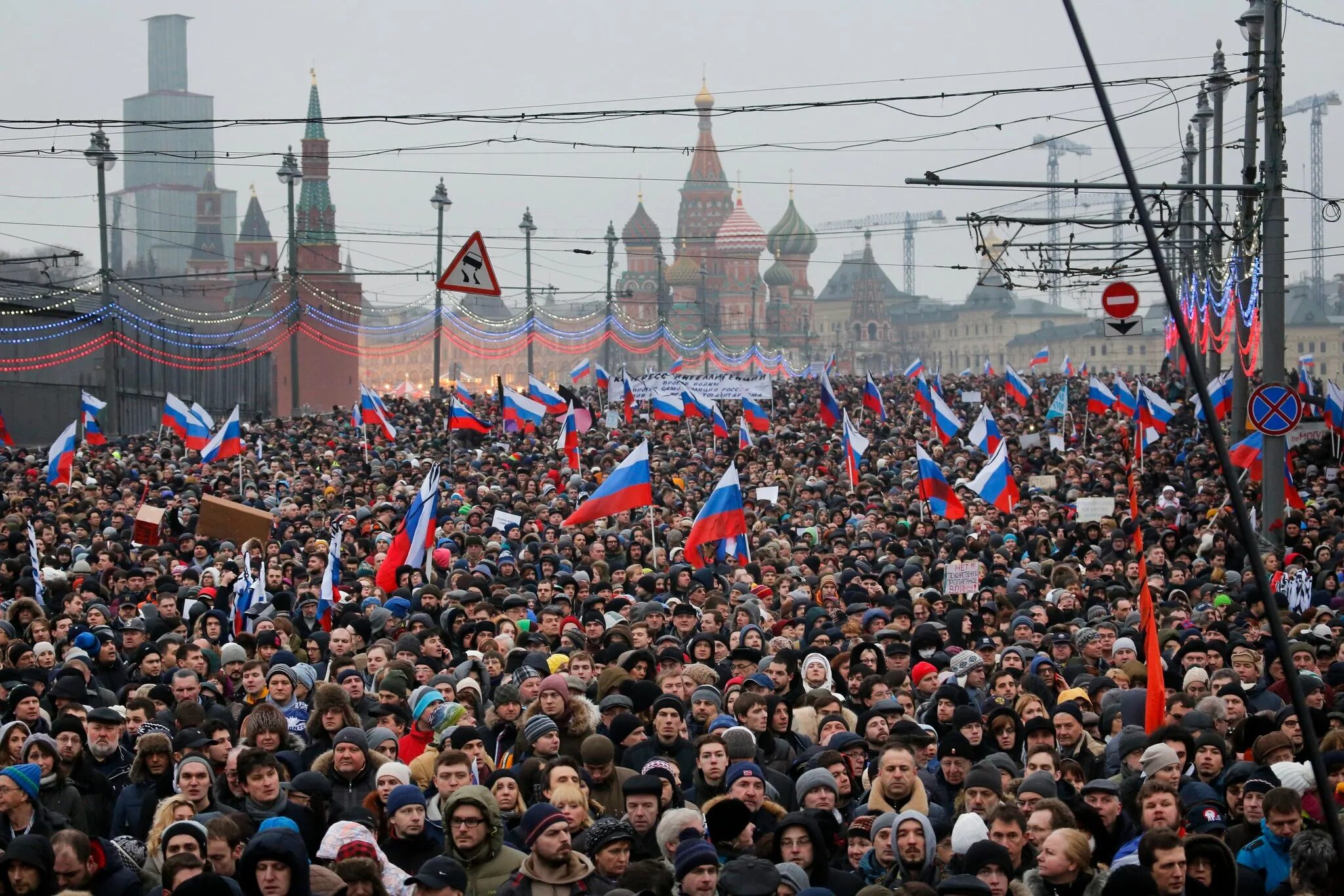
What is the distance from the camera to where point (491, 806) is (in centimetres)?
680

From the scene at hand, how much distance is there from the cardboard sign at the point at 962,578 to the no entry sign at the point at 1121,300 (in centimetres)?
608

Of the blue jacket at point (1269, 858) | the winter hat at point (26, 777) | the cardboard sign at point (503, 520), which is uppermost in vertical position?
the winter hat at point (26, 777)

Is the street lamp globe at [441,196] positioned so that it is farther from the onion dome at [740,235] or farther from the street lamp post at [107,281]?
the onion dome at [740,235]

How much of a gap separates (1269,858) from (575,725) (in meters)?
3.36

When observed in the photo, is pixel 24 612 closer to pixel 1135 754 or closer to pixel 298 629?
pixel 298 629

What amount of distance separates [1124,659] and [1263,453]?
755 centimetres

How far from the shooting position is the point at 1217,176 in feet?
97.0

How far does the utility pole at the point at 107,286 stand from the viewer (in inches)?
1304

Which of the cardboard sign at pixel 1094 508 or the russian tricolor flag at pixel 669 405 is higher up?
the russian tricolor flag at pixel 669 405

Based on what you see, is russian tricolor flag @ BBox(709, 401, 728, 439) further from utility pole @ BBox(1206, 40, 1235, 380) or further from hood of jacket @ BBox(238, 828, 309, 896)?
hood of jacket @ BBox(238, 828, 309, 896)

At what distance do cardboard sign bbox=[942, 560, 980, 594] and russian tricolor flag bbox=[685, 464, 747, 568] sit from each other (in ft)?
7.63

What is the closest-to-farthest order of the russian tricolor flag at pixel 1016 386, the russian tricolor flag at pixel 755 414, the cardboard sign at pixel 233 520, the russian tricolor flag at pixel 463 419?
the cardboard sign at pixel 233 520
the russian tricolor flag at pixel 463 419
the russian tricolor flag at pixel 755 414
the russian tricolor flag at pixel 1016 386

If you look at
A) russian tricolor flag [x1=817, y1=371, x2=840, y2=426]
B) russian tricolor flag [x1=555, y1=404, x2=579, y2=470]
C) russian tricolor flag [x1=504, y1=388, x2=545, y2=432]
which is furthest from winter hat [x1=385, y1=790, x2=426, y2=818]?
russian tricolor flag [x1=504, y1=388, x2=545, y2=432]

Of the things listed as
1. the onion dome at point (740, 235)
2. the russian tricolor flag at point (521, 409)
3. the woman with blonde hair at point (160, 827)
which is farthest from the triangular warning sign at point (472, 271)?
the onion dome at point (740, 235)
